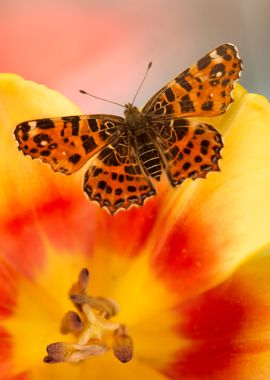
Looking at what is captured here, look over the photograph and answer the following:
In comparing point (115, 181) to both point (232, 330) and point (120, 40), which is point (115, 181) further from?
point (120, 40)

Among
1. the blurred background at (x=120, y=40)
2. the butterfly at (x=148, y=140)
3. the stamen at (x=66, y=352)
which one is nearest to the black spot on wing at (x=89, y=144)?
the butterfly at (x=148, y=140)

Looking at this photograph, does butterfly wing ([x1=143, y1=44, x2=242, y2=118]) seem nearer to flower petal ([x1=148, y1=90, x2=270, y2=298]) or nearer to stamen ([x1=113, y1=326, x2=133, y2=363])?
flower petal ([x1=148, y1=90, x2=270, y2=298])

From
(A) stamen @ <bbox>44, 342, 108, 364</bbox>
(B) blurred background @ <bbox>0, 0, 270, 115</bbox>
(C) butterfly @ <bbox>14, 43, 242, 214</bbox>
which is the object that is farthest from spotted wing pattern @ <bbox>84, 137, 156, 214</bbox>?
(B) blurred background @ <bbox>0, 0, 270, 115</bbox>

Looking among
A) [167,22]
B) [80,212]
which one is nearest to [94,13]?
[167,22]

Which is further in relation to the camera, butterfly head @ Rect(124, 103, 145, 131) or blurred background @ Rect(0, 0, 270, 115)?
blurred background @ Rect(0, 0, 270, 115)

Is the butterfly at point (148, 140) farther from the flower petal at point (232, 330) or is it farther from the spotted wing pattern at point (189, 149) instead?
the flower petal at point (232, 330)
